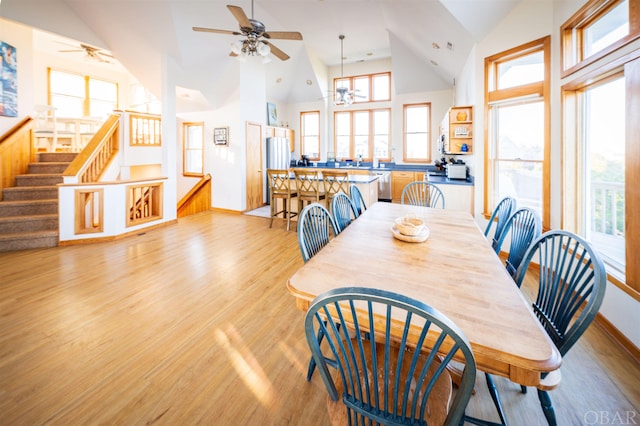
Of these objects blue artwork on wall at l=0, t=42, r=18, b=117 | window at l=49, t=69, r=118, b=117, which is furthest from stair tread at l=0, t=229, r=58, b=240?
window at l=49, t=69, r=118, b=117

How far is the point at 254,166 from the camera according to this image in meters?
7.12

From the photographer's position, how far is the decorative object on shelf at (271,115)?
8.16 m

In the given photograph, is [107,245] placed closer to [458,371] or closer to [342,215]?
[342,215]

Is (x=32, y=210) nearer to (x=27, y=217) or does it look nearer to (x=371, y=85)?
(x=27, y=217)

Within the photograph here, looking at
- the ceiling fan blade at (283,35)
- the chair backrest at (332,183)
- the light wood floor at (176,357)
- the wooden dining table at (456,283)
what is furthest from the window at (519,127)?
the ceiling fan blade at (283,35)

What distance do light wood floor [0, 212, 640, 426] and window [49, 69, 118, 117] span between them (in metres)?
5.67

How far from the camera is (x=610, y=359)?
191 centimetres

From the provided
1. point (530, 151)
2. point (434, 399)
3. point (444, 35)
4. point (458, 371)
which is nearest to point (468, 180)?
point (530, 151)

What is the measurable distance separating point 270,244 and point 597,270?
3.78 meters

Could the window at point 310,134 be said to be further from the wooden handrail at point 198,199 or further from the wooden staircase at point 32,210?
the wooden staircase at point 32,210

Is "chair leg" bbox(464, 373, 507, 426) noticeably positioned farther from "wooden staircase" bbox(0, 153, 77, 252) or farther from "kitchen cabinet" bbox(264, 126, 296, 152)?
"kitchen cabinet" bbox(264, 126, 296, 152)

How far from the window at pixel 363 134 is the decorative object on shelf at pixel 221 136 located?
3.65 meters

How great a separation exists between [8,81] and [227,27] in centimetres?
365

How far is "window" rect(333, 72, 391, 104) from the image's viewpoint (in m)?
8.51
